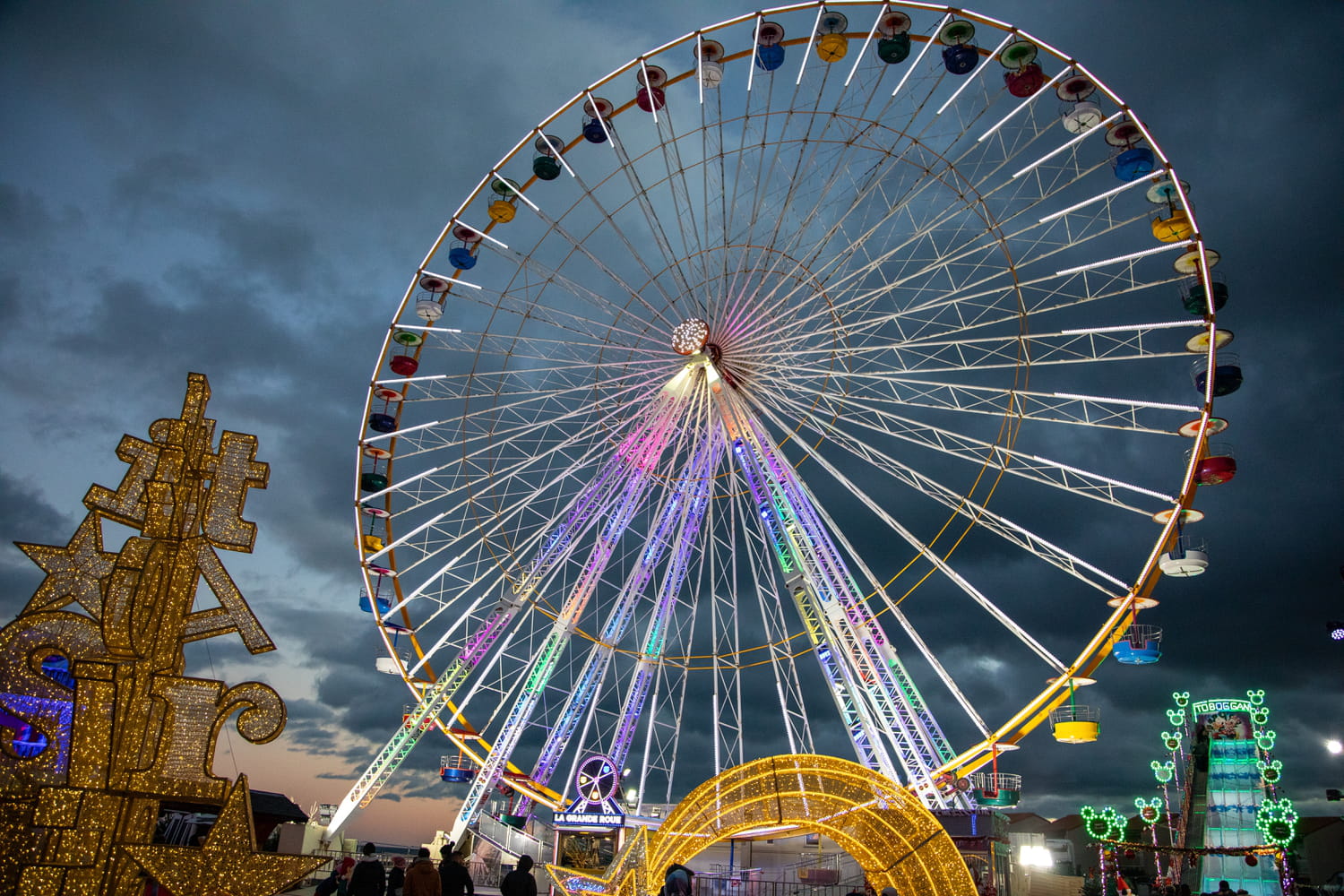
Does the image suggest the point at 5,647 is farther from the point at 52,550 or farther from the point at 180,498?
the point at 180,498

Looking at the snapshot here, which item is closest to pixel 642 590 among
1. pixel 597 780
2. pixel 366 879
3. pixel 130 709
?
pixel 597 780

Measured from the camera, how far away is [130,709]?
7.29 m

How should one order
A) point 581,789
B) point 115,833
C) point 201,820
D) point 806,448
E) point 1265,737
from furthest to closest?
point 1265,737, point 201,820, point 581,789, point 806,448, point 115,833

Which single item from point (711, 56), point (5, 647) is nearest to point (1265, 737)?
point (711, 56)

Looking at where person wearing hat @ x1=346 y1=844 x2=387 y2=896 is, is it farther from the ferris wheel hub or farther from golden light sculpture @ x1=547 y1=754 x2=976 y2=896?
the ferris wheel hub

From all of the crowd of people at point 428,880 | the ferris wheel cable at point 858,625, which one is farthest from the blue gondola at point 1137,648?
the crowd of people at point 428,880

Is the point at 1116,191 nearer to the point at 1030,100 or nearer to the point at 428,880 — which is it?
the point at 1030,100

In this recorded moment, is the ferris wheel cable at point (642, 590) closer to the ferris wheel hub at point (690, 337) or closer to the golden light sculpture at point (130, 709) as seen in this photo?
the ferris wheel hub at point (690, 337)

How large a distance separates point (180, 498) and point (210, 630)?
3.97 feet

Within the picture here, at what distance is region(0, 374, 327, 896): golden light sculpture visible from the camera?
695 centimetres

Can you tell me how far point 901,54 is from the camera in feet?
67.9

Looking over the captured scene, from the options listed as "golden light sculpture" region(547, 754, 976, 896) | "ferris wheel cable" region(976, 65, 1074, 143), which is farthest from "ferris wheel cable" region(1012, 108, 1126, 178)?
"golden light sculpture" region(547, 754, 976, 896)

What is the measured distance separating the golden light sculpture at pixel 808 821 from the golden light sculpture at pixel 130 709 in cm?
678

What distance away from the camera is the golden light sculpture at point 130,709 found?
6.95 metres
